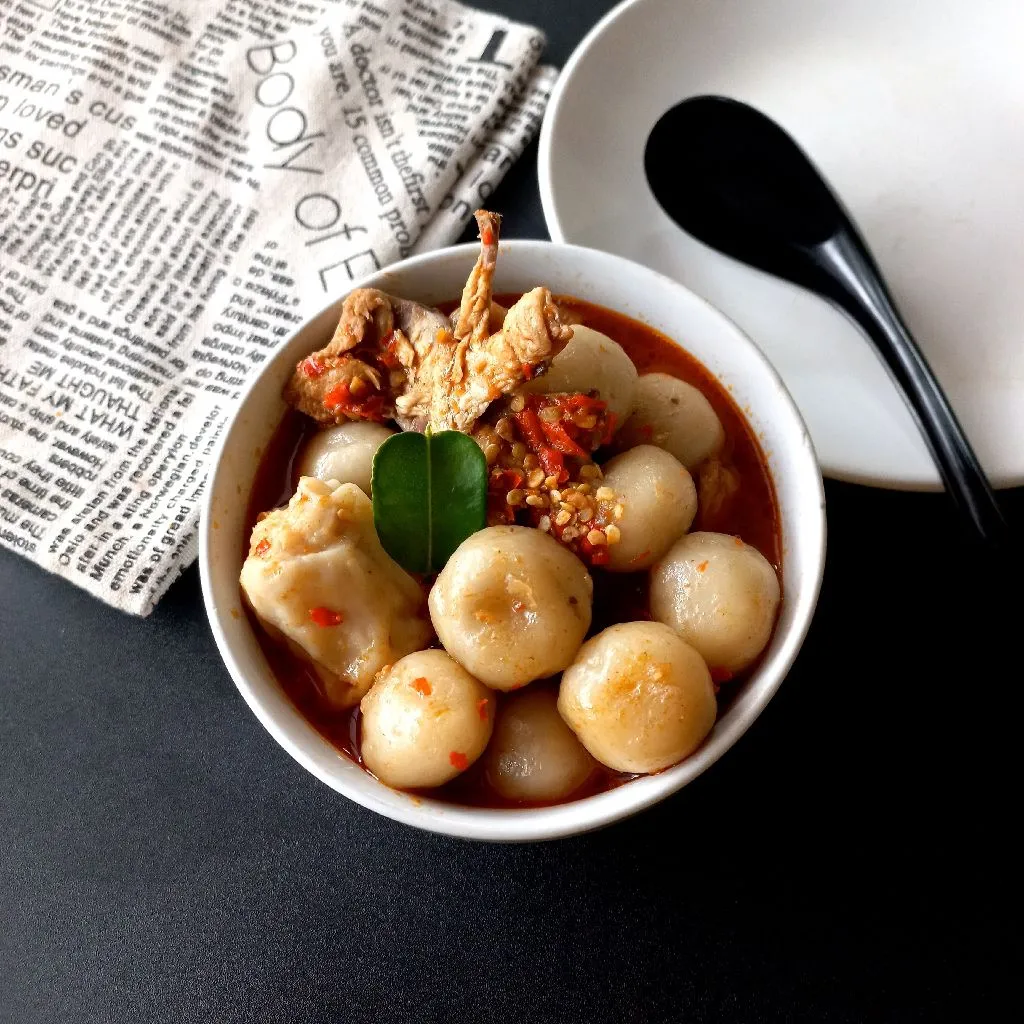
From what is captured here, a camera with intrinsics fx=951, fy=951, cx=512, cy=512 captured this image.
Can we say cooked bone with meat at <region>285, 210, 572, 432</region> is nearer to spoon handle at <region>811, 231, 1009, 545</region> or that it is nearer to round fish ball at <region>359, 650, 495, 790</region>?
round fish ball at <region>359, 650, 495, 790</region>

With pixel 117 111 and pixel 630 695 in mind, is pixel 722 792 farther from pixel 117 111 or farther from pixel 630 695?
pixel 117 111

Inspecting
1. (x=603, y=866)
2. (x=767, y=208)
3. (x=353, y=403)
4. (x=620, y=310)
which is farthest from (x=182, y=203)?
(x=603, y=866)

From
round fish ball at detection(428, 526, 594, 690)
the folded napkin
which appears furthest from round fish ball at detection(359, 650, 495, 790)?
the folded napkin

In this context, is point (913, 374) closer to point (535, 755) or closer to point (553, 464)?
point (553, 464)

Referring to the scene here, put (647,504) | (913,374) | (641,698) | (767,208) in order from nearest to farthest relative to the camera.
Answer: (641,698) → (647,504) → (913,374) → (767,208)

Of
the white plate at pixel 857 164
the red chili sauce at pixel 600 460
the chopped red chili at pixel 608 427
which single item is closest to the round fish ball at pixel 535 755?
the red chili sauce at pixel 600 460

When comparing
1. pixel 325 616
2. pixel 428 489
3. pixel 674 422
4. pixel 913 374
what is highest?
pixel 913 374

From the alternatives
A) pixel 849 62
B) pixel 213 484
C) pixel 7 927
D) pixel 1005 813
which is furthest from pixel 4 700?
pixel 849 62
